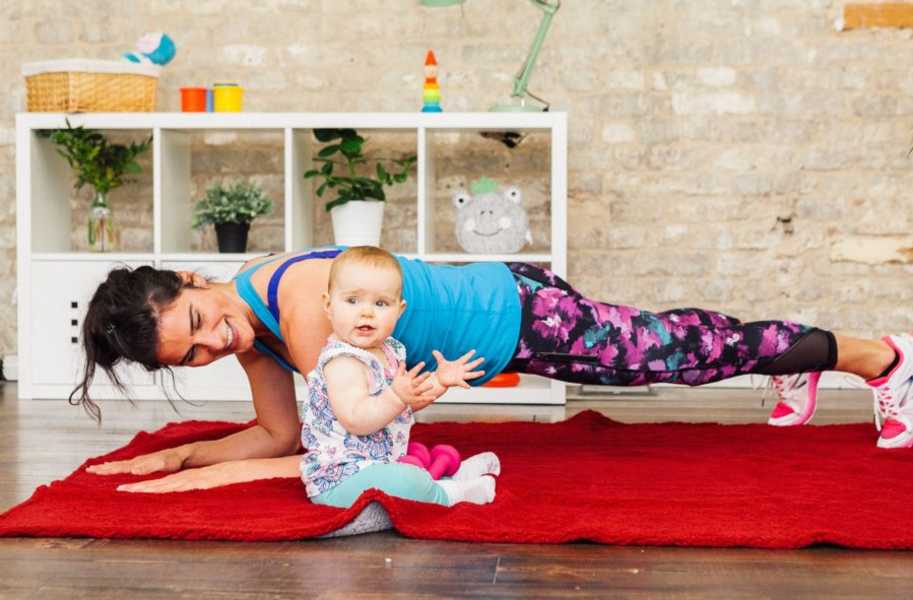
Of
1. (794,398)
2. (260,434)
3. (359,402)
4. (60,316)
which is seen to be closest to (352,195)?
(60,316)

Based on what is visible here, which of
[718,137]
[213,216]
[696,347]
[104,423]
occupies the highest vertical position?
[718,137]

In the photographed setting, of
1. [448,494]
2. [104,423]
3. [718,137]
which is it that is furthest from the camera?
[718,137]

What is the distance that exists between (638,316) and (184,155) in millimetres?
2483

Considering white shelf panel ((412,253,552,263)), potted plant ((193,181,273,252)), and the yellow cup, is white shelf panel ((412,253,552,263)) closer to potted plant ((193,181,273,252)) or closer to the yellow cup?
potted plant ((193,181,273,252))

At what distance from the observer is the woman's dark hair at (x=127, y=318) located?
2.26 metres

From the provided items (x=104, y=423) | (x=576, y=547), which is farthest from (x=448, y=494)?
(x=104, y=423)

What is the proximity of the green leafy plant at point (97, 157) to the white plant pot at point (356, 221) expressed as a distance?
0.86m

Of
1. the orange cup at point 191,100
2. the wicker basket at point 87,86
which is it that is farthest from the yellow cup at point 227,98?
the wicker basket at point 87,86

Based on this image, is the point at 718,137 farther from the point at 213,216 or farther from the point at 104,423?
the point at 104,423

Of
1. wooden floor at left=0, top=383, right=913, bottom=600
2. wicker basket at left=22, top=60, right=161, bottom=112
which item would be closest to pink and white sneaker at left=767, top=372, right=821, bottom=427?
wooden floor at left=0, top=383, right=913, bottom=600

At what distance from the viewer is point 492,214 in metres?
4.18

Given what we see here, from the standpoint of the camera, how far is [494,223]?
418 cm

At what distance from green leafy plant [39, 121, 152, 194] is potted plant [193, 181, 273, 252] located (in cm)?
37

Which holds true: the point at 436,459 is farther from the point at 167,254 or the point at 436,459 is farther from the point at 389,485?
the point at 167,254
